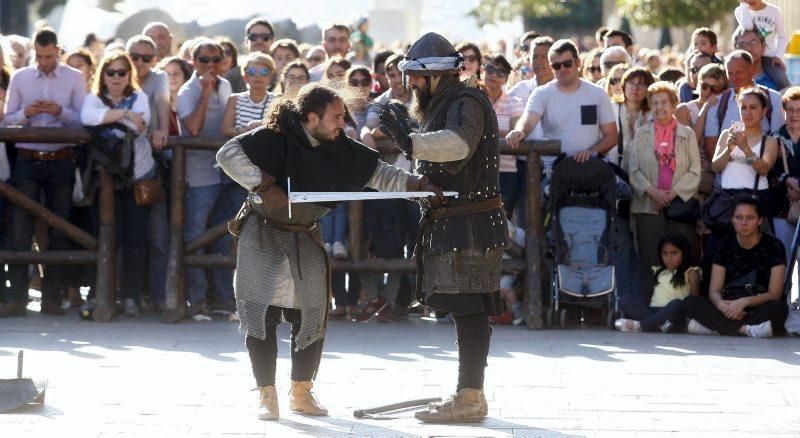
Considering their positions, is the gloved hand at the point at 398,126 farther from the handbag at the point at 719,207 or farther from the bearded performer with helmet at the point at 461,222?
the handbag at the point at 719,207

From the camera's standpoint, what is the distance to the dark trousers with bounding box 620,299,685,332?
9109 mm

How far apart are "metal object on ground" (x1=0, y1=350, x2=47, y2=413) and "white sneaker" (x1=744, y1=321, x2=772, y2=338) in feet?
13.9

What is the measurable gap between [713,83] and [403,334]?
9.00 feet

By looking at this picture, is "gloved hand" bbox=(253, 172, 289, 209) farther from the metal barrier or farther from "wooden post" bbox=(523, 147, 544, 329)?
"wooden post" bbox=(523, 147, 544, 329)

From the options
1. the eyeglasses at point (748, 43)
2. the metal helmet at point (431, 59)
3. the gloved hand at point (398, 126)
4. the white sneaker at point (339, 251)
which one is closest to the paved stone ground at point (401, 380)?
the white sneaker at point (339, 251)

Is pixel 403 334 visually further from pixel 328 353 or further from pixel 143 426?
pixel 143 426

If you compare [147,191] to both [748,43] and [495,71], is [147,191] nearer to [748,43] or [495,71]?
[495,71]

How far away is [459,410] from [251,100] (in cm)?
380

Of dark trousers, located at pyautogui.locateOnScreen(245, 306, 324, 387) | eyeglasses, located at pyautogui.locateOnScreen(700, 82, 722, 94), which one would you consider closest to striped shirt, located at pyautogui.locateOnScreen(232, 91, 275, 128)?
eyeglasses, located at pyautogui.locateOnScreen(700, 82, 722, 94)

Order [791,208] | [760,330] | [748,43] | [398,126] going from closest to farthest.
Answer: [398,126] < [760,330] < [791,208] < [748,43]

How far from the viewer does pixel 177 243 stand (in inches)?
379

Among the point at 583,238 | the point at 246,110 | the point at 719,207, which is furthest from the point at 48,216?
the point at 719,207

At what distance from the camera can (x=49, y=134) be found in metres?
9.38

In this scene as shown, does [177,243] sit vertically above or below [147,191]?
below
